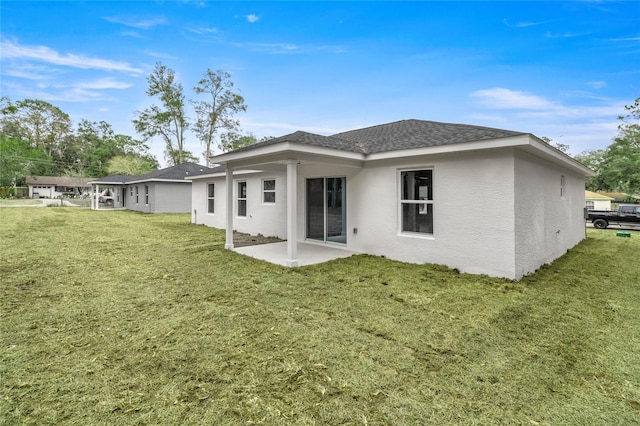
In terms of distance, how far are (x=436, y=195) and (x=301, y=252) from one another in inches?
149

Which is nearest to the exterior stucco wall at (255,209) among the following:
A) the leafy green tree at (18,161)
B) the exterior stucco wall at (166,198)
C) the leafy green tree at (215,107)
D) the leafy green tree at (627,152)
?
the exterior stucco wall at (166,198)

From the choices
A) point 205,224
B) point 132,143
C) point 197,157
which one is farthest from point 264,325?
point 132,143

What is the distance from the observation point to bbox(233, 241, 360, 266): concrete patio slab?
23.4 ft

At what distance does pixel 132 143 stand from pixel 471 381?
60500 millimetres

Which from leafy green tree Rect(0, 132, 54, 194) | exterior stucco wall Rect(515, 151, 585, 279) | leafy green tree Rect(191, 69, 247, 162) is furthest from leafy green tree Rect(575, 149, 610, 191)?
leafy green tree Rect(0, 132, 54, 194)

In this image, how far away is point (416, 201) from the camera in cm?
671

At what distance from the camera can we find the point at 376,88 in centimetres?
1627

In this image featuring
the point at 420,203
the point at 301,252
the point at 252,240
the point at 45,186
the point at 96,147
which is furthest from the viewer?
the point at 96,147

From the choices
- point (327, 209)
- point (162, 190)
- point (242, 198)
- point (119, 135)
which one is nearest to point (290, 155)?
point (327, 209)

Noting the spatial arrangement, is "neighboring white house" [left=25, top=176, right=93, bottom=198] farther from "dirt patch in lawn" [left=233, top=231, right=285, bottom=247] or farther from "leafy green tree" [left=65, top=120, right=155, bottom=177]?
"dirt patch in lawn" [left=233, top=231, right=285, bottom=247]

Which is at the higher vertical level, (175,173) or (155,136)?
(155,136)

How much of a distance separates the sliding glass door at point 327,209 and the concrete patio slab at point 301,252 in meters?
0.41

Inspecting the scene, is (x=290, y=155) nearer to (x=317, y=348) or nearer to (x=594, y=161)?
(x=317, y=348)

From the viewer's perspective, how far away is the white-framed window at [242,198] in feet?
41.1
